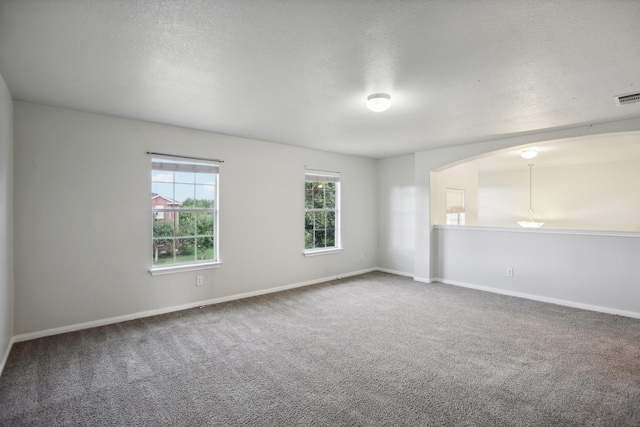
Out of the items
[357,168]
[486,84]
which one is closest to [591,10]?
[486,84]

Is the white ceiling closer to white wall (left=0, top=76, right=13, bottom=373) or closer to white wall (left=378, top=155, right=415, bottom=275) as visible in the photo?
white wall (left=0, top=76, right=13, bottom=373)

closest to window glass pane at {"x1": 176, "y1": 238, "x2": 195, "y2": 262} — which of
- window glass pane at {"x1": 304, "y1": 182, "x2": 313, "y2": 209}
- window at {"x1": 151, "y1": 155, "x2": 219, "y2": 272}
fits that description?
window at {"x1": 151, "y1": 155, "x2": 219, "y2": 272}

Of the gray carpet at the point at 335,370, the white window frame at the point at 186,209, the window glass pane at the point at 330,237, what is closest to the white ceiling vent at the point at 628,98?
the gray carpet at the point at 335,370

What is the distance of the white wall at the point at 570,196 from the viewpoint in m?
6.84

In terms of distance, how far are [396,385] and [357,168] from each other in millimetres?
4702

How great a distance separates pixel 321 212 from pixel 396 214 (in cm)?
165

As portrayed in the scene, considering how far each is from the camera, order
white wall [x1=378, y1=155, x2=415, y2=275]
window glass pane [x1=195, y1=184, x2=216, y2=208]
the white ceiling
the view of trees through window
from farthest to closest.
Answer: white wall [x1=378, y1=155, x2=415, y2=275]
the view of trees through window
window glass pane [x1=195, y1=184, x2=216, y2=208]
the white ceiling

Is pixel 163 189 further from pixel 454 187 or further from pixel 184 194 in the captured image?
pixel 454 187

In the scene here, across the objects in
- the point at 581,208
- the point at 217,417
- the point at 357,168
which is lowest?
the point at 217,417

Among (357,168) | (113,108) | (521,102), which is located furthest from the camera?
(357,168)

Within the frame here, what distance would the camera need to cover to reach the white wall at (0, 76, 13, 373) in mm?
2758

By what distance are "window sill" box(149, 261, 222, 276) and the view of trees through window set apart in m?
1.80

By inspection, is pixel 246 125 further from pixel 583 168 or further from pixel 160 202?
pixel 583 168

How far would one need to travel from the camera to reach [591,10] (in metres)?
1.74
